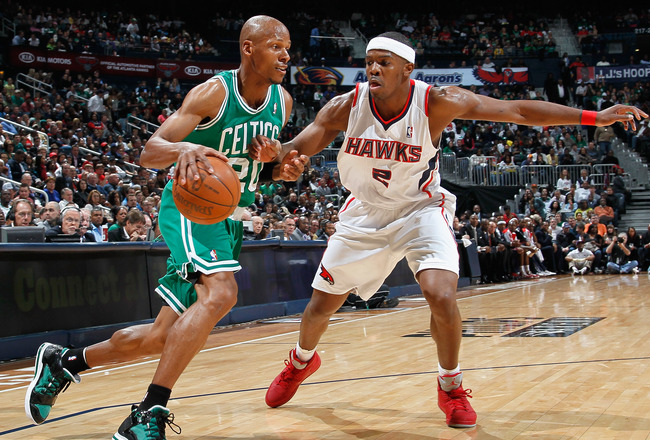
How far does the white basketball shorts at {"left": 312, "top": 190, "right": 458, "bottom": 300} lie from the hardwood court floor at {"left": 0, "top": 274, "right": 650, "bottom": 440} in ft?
2.41

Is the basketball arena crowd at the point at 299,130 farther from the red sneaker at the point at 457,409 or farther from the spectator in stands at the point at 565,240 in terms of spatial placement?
the red sneaker at the point at 457,409

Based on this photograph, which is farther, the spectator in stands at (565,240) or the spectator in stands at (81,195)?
the spectator in stands at (565,240)

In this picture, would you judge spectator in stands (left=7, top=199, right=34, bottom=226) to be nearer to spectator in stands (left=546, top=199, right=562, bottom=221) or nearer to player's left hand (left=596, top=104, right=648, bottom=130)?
player's left hand (left=596, top=104, right=648, bottom=130)

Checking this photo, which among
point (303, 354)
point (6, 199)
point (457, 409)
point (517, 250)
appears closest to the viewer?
point (457, 409)

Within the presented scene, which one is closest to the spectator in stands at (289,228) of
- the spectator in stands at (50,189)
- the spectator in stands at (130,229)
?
the spectator in stands at (130,229)

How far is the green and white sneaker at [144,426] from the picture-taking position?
3.04m

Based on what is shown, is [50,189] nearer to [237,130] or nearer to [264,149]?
[237,130]

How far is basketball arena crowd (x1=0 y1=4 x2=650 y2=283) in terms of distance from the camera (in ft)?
39.4

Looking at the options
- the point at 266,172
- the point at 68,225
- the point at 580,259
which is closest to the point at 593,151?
the point at 580,259

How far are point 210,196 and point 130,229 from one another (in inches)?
249

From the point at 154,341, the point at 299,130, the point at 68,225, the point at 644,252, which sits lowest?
the point at 644,252

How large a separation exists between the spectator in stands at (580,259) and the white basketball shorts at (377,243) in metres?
16.2

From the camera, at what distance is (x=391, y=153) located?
398 centimetres

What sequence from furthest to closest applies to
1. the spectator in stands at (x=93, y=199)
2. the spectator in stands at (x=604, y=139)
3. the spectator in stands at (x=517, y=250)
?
the spectator in stands at (x=604, y=139)
the spectator in stands at (x=517, y=250)
the spectator in stands at (x=93, y=199)
